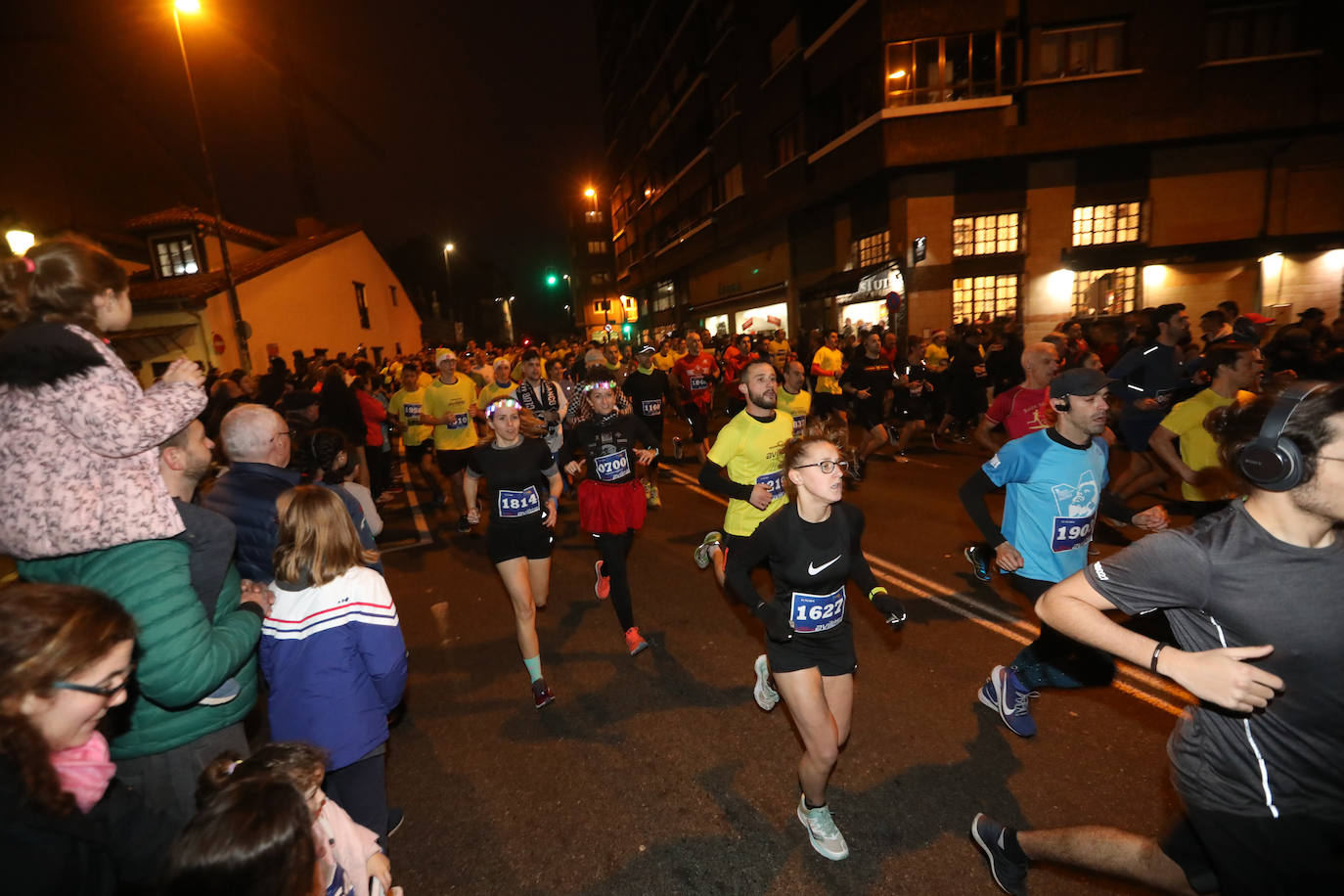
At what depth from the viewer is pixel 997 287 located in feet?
68.7

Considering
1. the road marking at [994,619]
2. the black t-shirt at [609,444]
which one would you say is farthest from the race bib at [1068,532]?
the black t-shirt at [609,444]

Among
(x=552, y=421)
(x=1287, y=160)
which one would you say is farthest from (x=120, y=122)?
(x=1287, y=160)

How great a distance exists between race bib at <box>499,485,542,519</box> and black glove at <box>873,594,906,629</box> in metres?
2.51

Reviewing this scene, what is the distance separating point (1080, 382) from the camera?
11.9 ft

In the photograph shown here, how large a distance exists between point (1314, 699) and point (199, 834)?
2.80m

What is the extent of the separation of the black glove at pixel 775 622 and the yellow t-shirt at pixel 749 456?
5.38ft

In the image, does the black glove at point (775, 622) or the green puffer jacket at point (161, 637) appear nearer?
the green puffer jacket at point (161, 637)

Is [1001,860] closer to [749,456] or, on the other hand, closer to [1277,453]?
[1277,453]

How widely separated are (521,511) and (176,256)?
27.1 metres

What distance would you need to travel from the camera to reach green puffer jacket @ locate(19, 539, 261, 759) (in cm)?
197

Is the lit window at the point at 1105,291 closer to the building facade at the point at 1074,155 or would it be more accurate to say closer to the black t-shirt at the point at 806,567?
the building facade at the point at 1074,155

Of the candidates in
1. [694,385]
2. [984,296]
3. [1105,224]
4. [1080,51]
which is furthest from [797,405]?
[1080,51]

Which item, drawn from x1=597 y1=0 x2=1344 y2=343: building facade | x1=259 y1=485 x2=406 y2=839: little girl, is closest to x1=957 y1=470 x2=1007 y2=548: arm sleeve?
x1=259 y1=485 x2=406 y2=839: little girl

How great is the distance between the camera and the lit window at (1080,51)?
19125mm
